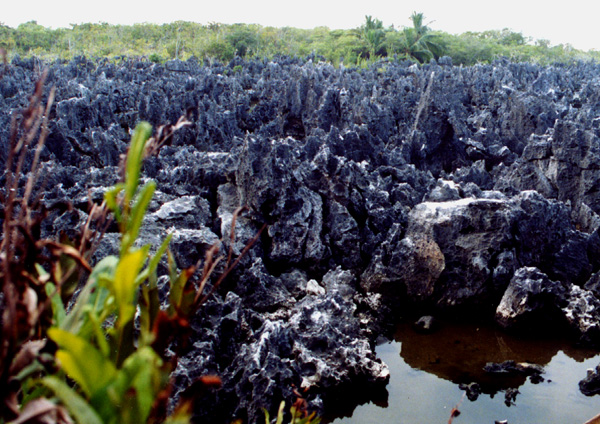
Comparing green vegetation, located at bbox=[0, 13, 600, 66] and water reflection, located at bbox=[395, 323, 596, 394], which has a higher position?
green vegetation, located at bbox=[0, 13, 600, 66]

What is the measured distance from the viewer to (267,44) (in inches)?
898

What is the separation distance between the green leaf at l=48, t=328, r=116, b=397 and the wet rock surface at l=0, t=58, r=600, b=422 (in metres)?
1.58

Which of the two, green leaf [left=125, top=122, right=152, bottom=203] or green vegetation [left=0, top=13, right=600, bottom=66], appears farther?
green vegetation [left=0, top=13, right=600, bottom=66]

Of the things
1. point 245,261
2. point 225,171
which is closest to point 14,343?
point 245,261

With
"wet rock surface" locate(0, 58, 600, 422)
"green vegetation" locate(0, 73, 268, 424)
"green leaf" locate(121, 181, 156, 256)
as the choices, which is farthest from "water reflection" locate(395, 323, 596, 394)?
"green leaf" locate(121, 181, 156, 256)

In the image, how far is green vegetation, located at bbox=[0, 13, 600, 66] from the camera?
819 inches

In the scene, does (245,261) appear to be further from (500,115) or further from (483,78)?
(483,78)

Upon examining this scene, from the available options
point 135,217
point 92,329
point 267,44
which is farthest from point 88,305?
point 267,44

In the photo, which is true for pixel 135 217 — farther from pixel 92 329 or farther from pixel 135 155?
pixel 92 329

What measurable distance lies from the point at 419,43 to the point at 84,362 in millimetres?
23592

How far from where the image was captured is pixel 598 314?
4.42 meters

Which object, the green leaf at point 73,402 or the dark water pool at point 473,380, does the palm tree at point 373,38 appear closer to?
the dark water pool at point 473,380

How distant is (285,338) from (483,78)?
1187 cm

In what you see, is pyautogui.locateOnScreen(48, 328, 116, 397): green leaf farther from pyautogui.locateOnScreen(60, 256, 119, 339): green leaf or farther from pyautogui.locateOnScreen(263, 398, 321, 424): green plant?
pyautogui.locateOnScreen(263, 398, 321, 424): green plant
